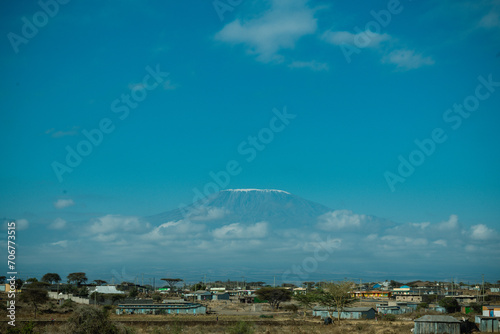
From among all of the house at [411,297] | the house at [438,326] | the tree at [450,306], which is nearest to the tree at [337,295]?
the house at [438,326]

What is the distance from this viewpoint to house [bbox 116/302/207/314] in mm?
74875

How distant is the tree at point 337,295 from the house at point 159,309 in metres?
22.4

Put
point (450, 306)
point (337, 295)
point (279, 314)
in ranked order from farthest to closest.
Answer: point (279, 314) < point (450, 306) < point (337, 295)

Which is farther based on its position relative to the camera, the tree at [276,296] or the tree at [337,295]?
the tree at [276,296]

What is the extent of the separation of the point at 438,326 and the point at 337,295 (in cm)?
→ 2143

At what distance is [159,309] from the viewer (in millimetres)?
75688

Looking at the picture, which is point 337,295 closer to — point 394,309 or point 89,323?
point 394,309

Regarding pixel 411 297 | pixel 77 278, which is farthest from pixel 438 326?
pixel 77 278

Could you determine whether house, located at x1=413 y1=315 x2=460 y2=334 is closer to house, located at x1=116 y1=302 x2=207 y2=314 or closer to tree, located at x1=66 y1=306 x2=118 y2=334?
tree, located at x1=66 y1=306 x2=118 y2=334

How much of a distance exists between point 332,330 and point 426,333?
9.49m

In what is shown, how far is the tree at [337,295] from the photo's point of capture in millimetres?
61750

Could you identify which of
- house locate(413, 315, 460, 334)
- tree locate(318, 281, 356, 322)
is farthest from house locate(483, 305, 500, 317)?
tree locate(318, 281, 356, 322)

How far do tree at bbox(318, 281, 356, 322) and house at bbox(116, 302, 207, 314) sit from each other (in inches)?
882

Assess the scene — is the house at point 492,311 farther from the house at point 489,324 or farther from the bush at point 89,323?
the bush at point 89,323
